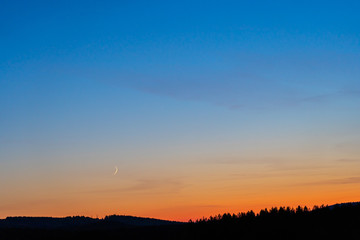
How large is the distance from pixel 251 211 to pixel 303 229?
7.84m

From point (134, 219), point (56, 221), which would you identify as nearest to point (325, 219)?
point (134, 219)

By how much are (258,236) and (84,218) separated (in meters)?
51.4

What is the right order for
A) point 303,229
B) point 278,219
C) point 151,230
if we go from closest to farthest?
point 303,229 → point 278,219 → point 151,230

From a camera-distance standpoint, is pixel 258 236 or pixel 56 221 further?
pixel 56 221

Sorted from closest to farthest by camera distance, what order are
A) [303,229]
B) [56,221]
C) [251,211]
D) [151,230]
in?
[303,229] → [251,211] → [151,230] → [56,221]

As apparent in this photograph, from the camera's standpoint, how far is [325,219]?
37750mm

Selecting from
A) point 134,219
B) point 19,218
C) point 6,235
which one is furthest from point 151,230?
point 19,218

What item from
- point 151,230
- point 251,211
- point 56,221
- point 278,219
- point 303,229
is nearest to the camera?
point 303,229

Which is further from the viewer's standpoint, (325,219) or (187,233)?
(187,233)

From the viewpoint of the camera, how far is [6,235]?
4838 centimetres

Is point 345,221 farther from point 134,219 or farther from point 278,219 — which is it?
point 134,219

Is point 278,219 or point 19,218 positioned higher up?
point 19,218

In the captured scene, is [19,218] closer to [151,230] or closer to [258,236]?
[151,230]

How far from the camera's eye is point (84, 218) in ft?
275
